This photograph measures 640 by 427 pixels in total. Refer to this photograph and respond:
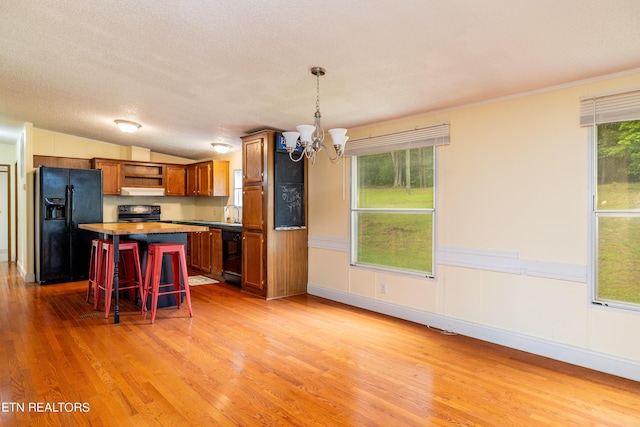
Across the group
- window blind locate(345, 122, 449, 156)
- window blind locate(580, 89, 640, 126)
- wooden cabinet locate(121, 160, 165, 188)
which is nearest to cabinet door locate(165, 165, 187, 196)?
wooden cabinet locate(121, 160, 165, 188)

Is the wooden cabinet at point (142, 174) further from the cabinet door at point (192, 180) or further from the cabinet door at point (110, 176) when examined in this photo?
the cabinet door at point (192, 180)

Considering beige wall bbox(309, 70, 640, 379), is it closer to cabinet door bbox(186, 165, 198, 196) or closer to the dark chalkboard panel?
the dark chalkboard panel

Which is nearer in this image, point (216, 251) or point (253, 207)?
point (253, 207)

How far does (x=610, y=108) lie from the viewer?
8.97 ft

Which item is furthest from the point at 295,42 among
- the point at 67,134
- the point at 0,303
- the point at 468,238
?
the point at 67,134

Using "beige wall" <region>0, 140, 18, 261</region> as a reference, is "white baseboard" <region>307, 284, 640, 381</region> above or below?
below

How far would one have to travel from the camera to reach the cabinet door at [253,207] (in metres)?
4.94

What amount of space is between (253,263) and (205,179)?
9.48 feet

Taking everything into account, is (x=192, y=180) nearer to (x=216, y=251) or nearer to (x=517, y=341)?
(x=216, y=251)

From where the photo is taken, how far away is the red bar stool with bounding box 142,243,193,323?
152 inches

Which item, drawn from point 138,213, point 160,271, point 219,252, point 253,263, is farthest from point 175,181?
point 160,271

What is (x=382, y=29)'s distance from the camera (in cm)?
230

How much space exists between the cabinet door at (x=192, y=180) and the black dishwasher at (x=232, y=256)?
6.51 feet

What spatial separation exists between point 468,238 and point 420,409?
180cm
